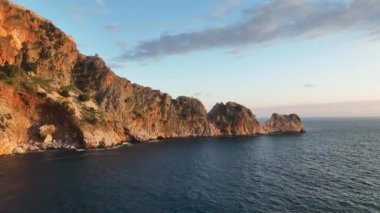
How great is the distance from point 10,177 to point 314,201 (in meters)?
61.6

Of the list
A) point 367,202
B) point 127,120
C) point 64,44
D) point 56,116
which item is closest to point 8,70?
point 56,116

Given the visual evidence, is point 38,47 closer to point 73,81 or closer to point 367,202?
point 73,81

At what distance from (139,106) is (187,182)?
315 ft

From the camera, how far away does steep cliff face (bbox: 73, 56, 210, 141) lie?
14788 cm

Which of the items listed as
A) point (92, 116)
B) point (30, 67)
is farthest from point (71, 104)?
point (30, 67)

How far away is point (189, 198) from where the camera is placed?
56.0 metres

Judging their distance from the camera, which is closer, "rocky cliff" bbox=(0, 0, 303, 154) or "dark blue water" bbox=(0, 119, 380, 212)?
"dark blue water" bbox=(0, 119, 380, 212)

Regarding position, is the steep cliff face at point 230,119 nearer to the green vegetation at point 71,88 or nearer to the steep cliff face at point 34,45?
the green vegetation at point 71,88

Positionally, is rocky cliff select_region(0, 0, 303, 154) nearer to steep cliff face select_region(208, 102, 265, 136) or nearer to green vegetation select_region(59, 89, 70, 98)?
green vegetation select_region(59, 89, 70, 98)

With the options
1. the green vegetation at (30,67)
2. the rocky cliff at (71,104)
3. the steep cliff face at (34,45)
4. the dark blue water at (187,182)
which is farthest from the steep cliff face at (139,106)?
the dark blue water at (187,182)

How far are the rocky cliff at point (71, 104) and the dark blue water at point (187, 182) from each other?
526 inches

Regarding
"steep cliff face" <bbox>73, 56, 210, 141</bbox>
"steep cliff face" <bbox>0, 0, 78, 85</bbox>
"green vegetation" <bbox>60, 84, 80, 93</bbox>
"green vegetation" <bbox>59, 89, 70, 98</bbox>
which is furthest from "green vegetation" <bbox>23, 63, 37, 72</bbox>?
"steep cliff face" <bbox>73, 56, 210, 141</bbox>

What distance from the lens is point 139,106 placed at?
522 feet

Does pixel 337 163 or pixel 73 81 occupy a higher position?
pixel 73 81
